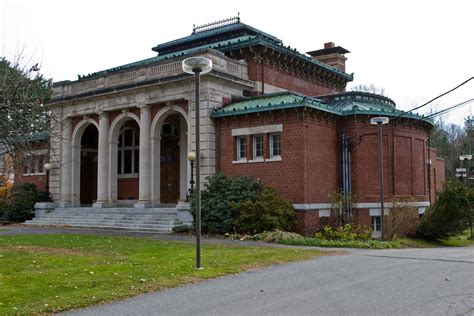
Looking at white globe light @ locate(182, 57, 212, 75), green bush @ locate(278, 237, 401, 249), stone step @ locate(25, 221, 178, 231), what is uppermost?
white globe light @ locate(182, 57, 212, 75)

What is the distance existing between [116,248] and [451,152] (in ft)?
188

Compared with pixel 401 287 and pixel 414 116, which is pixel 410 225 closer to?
pixel 414 116

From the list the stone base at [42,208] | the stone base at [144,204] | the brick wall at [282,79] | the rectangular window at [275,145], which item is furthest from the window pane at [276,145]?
the stone base at [42,208]

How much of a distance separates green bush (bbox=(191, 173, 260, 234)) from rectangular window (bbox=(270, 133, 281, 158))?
4.72 ft

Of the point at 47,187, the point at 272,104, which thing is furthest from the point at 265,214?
the point at 47,187

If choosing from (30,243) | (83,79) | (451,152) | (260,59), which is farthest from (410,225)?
(451,152)

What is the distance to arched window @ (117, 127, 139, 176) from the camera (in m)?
32.4

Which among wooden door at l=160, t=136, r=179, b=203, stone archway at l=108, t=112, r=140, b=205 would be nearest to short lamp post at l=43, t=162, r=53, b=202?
stone archway at l=108, t=112, r=140, b=205

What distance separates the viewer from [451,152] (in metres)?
65.2

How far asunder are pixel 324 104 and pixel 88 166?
17886 mm

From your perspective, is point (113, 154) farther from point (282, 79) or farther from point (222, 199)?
point (282, 79)

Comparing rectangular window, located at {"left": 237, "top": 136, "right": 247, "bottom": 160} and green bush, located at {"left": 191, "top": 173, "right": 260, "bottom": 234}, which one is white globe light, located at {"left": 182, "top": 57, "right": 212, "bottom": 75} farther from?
rectangular window, located at {"left": 237, "top": 136, "right": 247, "bottom": 160}

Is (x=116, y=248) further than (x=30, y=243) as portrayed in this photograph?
No

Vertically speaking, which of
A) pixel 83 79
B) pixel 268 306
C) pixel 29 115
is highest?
pixel 83 79
